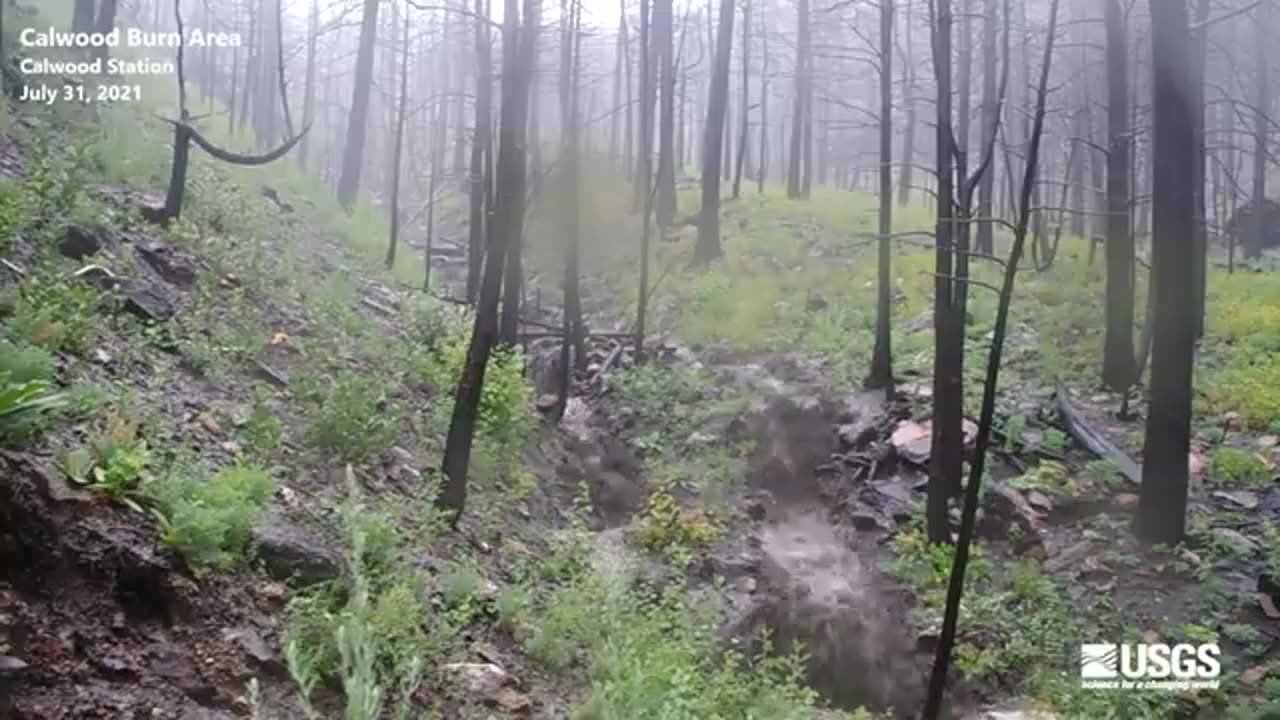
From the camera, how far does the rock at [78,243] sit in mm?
6859

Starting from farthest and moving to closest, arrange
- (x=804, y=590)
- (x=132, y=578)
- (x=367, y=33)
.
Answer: (x=367, y=33)
(x=804, y=590)
(x=132, y=578)

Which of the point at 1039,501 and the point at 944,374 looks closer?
the point at 944,374

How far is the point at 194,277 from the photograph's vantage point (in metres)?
8.27

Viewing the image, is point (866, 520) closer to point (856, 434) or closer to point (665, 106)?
point (856, 434)

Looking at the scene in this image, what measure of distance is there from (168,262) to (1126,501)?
9.26m

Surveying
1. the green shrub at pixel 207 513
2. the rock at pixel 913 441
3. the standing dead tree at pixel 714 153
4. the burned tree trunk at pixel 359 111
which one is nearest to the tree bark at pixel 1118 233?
the rock at pixel 913 441

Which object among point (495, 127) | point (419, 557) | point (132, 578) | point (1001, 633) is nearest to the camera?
point (132, 578)

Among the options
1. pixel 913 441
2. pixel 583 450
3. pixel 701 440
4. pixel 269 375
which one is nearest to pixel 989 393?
pixel 913 441

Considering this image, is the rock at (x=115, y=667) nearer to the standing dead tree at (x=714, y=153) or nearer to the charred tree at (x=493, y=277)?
the charred tree at (x=493, y=277)

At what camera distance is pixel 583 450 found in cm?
1130

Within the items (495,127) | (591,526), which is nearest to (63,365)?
(591,526)

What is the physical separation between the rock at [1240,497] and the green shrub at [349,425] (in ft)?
24.7

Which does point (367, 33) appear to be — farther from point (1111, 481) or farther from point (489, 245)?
point (1111, 481)

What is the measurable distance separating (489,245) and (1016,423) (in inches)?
241
